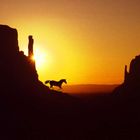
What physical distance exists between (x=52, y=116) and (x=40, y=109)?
135 inches

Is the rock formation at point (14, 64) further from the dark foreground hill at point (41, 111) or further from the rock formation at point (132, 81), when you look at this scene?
the rock formation at point (132, 81)

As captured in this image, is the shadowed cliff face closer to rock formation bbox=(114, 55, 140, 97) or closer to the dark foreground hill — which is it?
the dark foreground hill

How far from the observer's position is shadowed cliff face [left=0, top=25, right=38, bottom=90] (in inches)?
3009

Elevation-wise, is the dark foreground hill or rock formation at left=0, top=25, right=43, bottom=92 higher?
rock formation at left=0, top=25, right=43, bottom=92

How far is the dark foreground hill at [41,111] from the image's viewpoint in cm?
5253

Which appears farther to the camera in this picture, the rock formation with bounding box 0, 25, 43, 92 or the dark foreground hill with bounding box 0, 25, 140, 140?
the rock formation with bounding box 0, 25, 43, 92

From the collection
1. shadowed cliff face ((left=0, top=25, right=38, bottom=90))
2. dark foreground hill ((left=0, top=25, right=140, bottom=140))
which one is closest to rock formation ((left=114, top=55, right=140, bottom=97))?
dark foreground hill ((left=0, top=25, right=140, bottom=140))

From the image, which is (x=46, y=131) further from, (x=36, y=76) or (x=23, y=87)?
(x=36, y=76)

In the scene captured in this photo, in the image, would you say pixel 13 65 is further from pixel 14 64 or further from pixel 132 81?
pixel 132 81

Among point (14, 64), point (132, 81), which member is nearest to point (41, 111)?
point (14, 64)

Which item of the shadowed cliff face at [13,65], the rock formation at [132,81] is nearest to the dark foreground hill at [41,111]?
the shadowed cliff face at [13,65]

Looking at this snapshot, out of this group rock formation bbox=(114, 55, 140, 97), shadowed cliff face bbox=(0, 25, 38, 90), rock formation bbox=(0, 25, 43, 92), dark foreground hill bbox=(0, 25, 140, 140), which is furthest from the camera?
rock formation bbox=(114, 55, 140, 97)

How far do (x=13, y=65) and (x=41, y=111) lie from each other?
1779cm

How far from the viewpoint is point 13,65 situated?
266 ft
